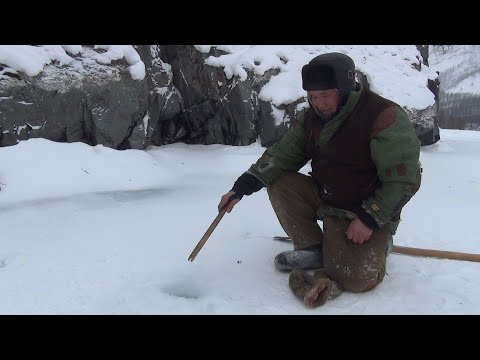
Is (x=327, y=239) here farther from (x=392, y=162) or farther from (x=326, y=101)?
(x=326, y=101)

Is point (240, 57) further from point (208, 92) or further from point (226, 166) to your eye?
point (226, 166)

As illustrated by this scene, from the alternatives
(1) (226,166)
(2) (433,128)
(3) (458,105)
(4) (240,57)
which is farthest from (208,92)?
(3) (458,105)

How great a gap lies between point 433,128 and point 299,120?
5.90 metres

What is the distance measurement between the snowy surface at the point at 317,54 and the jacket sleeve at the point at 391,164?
15.1 feet

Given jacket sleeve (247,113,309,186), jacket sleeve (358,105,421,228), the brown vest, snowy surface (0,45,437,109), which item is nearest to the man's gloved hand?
jacket sleeve (247,113,309,186)

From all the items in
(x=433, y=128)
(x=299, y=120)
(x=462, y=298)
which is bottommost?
(x=433, y=128)

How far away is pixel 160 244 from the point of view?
2.62 meters

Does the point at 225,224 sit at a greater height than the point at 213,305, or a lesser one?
lesser

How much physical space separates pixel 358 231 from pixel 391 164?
1.10 feet

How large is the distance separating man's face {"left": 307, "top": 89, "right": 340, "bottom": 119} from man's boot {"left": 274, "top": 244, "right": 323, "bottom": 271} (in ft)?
2.38

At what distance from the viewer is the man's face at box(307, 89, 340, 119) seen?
1.94 metres

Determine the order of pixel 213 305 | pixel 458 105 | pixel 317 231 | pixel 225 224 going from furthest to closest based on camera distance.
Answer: pixel 458 105
pixel 225 224
pixel 317 231
pixel 213 305

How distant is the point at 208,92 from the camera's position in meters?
6.67

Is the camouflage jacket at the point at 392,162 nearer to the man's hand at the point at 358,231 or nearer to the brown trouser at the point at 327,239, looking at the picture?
the man's hand at the point at 358,231
